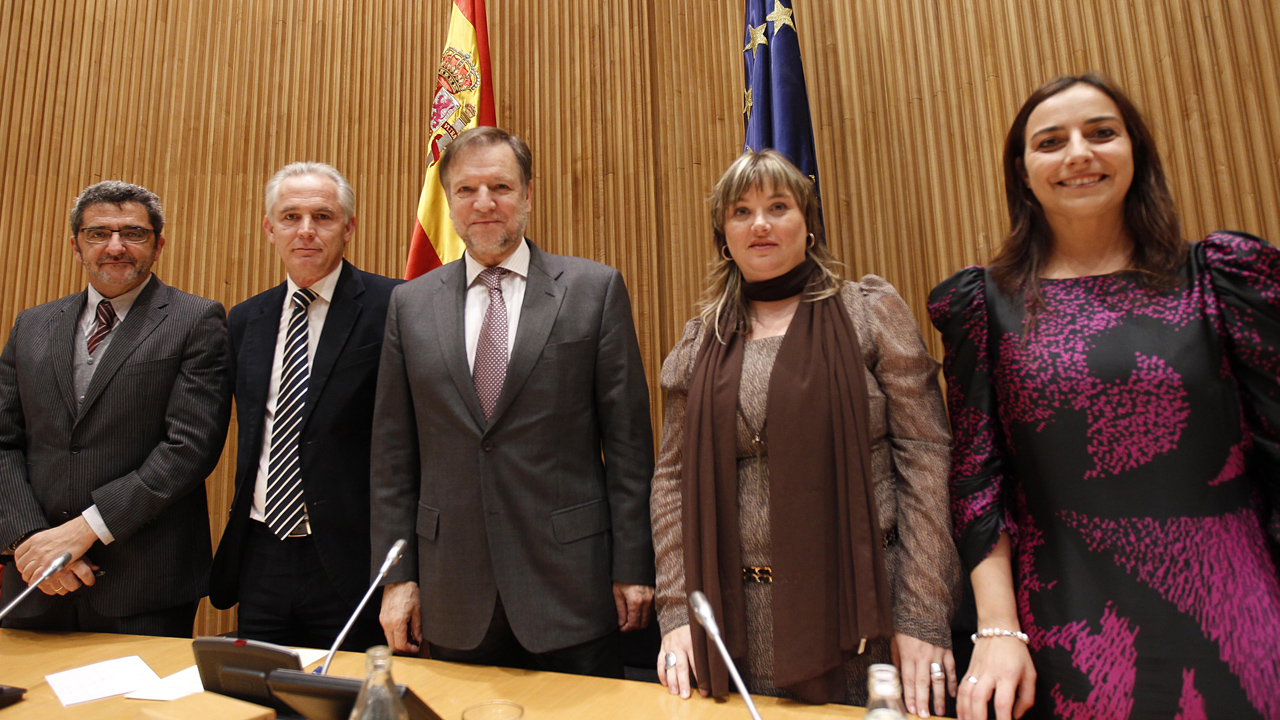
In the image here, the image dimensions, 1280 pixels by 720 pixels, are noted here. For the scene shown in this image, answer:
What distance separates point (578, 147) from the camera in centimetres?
290

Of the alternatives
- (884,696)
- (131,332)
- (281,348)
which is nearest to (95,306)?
(131,332)

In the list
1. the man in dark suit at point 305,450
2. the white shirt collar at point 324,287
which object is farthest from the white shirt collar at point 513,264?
the white shirt collar at point 324,287

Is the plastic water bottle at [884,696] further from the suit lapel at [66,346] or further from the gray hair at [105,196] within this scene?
the gray hair at [105,196]

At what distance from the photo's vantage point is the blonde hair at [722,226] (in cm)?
142

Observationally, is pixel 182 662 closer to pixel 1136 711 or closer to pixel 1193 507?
pixel 1136 711

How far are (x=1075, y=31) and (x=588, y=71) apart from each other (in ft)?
5.75

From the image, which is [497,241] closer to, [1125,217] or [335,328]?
[335,328]

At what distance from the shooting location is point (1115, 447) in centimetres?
110

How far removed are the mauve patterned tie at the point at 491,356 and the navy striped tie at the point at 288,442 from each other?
0.59m

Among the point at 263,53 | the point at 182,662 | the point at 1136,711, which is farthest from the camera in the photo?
the point at 263,53

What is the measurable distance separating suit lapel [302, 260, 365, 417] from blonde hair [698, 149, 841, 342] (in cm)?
98

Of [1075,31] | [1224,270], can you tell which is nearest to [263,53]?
[1075,31]

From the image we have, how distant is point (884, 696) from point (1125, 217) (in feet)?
3.35

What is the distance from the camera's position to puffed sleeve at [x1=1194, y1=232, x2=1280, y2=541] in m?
1.05
